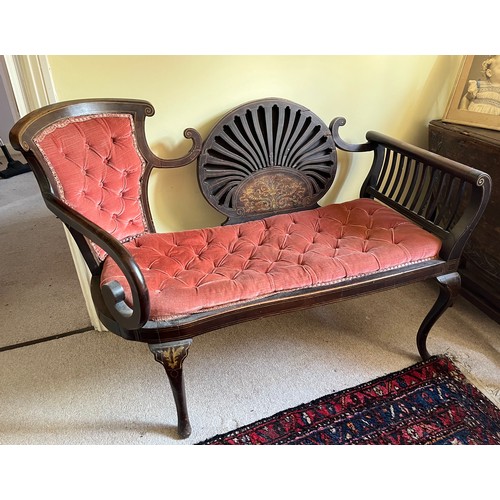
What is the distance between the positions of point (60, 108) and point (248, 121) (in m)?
0.65

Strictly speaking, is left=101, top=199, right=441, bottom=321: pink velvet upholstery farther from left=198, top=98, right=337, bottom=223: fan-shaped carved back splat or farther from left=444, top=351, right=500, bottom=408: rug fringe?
left=444, top=351, right=500, bottom=408: rug fringe

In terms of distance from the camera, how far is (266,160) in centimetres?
156

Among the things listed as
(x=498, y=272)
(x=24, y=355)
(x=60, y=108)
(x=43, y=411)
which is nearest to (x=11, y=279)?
(x=24, y=355)

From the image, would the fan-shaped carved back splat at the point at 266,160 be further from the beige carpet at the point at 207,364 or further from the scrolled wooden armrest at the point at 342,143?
the beige carpet at the point at 207,364

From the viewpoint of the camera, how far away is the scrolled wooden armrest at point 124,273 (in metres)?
0.96

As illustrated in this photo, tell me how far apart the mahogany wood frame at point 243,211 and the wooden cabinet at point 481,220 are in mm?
132

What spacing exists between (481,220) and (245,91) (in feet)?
3.62

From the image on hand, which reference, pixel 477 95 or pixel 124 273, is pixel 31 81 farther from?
pixel 477 95

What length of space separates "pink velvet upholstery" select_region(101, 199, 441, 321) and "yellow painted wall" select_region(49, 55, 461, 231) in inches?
10.0

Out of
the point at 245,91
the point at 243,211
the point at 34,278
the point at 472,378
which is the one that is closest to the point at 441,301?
the point at 472,378

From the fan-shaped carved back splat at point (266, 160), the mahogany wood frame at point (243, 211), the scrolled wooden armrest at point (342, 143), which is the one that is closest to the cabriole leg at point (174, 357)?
A: the mahogany wood frame at point (243, 211)
